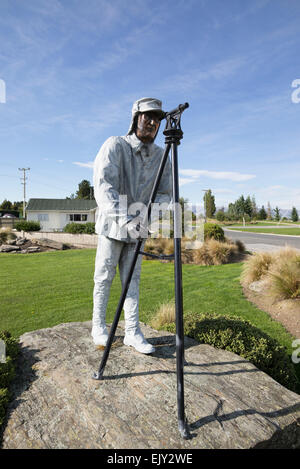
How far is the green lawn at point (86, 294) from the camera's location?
5.66 meters

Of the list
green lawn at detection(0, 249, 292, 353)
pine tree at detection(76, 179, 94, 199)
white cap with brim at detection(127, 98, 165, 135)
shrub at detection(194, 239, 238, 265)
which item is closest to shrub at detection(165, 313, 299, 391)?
green lawn at detection(0, 249, 292, 353)

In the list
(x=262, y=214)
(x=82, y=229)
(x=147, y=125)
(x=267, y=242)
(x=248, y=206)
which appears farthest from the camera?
(x=262, y=214)

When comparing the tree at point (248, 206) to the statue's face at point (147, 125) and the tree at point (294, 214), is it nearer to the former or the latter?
the tree at point (294, 214)

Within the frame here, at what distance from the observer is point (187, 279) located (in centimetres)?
873

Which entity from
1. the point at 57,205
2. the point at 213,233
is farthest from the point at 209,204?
the point at 213,233

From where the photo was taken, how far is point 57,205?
107 ft

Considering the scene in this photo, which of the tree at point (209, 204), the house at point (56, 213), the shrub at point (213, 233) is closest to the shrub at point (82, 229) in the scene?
the shrub at point (213, 233)

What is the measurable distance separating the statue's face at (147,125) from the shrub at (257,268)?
235 inches

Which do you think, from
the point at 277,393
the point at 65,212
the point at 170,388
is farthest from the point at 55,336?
the point at 65,212

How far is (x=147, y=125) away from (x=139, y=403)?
2.22m

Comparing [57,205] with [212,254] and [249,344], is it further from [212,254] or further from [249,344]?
[249,344]
